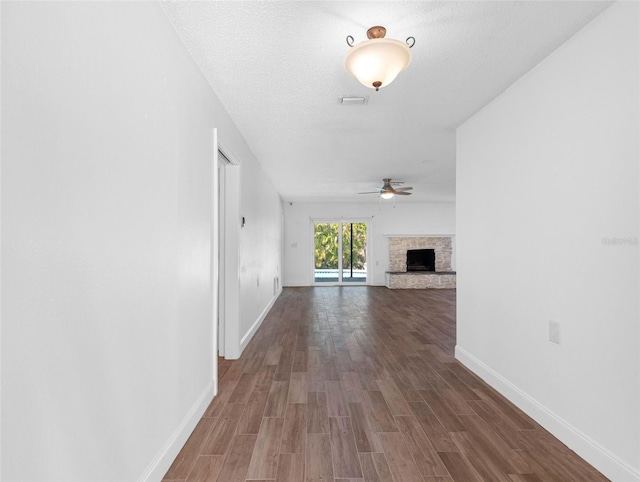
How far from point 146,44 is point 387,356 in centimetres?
332

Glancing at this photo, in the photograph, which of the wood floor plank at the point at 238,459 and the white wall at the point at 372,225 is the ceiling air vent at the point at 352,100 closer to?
the wood floor plank at the point at 238,459

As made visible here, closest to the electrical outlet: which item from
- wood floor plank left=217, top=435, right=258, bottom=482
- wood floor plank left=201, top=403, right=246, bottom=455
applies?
wood floor plank left=217, top=435, right=258, bottom=482

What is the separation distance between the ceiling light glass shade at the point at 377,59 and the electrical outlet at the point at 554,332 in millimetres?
1806

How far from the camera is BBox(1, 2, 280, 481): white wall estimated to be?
0.94 metres

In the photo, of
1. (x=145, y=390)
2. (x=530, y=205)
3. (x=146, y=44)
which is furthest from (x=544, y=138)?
(x=145, y=390)

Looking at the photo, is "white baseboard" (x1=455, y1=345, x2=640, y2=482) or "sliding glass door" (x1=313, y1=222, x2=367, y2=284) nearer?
"white baseboard" (x1=455, y1=345, x2=640, y2=482)

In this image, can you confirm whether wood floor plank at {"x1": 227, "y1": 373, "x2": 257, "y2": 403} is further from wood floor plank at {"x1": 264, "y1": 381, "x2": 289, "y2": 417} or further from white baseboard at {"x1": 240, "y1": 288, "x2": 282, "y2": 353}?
white baseboard at {"x1": 240, "y1": 288, "x2": 282, "y2": 353}

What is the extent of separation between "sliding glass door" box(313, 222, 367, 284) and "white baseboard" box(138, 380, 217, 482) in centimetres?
746

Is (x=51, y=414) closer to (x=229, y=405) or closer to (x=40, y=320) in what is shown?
(x=40, y=320)

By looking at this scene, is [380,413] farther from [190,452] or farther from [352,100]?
[352,100]

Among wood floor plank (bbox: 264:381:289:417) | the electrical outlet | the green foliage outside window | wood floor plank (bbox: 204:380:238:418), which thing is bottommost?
wood floor plank (bbox: 204:380:238:418)

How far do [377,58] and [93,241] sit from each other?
1.54 m

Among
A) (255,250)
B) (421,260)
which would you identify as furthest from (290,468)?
(421,260)

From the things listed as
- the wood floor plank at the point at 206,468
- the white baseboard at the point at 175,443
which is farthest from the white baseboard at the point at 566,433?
the white baseboard at the point at 175,443
